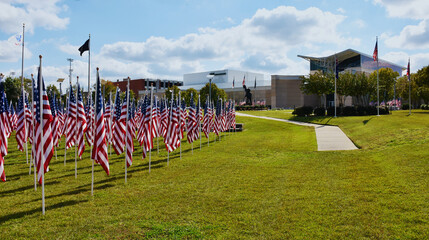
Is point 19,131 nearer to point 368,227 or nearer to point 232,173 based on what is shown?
point 232,173

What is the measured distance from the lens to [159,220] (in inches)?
321

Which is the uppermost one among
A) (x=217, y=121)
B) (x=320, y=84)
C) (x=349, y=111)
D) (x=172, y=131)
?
(x=320, y=84)

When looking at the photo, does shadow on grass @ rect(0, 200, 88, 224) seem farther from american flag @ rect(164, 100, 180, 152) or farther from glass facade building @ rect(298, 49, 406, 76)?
glass facade building @ rect(298, 49, 406, 76)

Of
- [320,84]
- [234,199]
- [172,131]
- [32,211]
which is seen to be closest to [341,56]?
[320,84]

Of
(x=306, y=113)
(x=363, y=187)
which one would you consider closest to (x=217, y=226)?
(x=363, y=187)

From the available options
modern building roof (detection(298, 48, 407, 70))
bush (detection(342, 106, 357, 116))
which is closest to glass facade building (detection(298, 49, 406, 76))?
modern building roof (detection(298, 48, 407, 70))

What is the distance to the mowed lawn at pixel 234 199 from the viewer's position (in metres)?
7.46

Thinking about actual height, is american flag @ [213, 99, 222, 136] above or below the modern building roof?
below

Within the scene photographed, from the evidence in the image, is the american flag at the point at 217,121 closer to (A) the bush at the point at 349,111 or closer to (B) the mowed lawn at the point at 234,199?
(B) the mowed lawn at the point at 234,199

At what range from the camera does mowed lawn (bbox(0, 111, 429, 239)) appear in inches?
294

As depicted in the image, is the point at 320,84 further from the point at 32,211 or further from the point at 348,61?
the point at 348,61

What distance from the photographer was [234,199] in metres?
9.91

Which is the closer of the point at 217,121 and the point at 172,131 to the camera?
the point at 172,131

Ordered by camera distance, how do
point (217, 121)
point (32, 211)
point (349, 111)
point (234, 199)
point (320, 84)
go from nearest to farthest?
point (32, 211)
point (234, 199)
point (217, 121)
point (349, 111)
point (320, 84)
